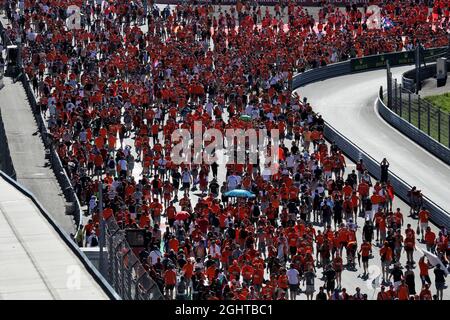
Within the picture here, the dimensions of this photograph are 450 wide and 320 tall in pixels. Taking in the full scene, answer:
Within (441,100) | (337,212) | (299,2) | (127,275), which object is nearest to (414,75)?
(441,100)

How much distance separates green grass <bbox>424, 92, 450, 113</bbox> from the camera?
73.9m

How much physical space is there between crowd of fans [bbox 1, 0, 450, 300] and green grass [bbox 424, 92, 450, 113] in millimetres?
6899

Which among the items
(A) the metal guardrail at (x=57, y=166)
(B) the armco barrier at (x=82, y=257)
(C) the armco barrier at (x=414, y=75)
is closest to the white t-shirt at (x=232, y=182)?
(A) the metal guardrail at (x=57, y=166)

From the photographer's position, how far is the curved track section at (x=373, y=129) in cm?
5978

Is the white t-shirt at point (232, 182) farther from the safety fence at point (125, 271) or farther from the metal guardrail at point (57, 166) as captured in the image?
the safety fence at point (125, 271)

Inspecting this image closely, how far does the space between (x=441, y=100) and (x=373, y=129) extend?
8056mm

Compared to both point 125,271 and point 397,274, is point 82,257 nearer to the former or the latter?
point 125,271

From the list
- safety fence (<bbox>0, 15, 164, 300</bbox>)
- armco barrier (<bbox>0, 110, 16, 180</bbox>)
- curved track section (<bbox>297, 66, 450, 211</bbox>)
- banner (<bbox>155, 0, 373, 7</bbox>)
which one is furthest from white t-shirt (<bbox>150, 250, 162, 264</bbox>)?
banner (<bbox>155, 0, 373, 7</bbox>)

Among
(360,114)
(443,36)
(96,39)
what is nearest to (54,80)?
(96,39)

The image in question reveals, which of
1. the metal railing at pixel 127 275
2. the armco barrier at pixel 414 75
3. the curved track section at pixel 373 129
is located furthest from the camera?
the armco barrier at pixel 414 75

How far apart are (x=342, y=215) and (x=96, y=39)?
29165mm

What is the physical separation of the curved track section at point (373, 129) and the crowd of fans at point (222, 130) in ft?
5.94
